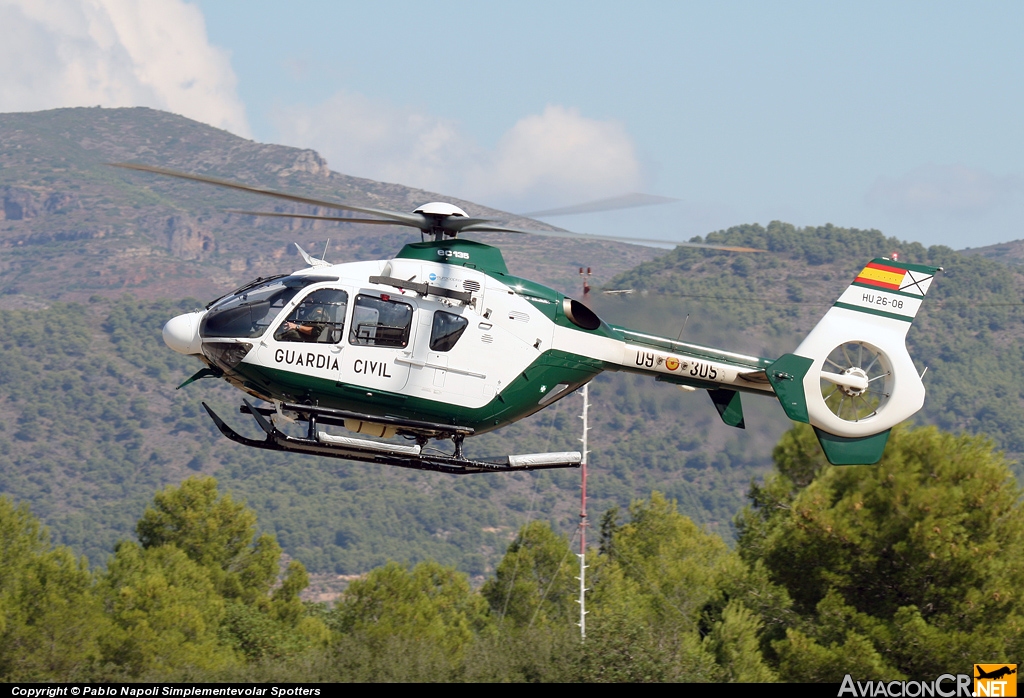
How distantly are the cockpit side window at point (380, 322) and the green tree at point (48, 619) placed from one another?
23523 millimetres

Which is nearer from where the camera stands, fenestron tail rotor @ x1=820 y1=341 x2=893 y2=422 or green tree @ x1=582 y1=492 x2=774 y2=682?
fenestron tail rotor @ x1=820 y1=341 x2=893 y2=422

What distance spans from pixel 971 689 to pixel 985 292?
186135 millimetres

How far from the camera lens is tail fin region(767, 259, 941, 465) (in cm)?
2094

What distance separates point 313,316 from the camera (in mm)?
18297

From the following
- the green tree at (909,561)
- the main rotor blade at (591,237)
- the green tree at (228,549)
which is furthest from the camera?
the green tree at (228,549)

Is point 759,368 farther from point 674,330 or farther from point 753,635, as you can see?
point 753,635

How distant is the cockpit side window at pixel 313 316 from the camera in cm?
1827

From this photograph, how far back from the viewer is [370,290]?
725 inches

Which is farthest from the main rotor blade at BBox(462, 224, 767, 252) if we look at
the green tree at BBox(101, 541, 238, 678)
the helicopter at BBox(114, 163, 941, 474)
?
the green tree at BBox(101, 541, 238, 678)

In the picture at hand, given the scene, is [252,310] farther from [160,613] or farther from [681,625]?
[681,625]

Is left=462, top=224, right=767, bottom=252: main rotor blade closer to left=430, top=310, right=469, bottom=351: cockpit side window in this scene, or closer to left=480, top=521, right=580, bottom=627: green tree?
left=430, top=310, right=469, bottom=351: cockpit side window

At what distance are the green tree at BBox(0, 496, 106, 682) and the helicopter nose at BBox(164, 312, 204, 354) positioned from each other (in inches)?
876

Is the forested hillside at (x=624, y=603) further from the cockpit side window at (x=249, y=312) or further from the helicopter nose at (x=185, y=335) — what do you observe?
the cockpit side window at (x=249, y=312)

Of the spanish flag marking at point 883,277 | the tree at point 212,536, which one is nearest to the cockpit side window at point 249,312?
the spanish flag marking at point 883,277
